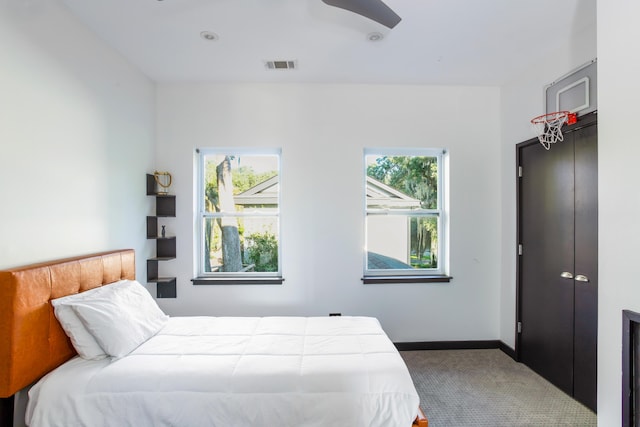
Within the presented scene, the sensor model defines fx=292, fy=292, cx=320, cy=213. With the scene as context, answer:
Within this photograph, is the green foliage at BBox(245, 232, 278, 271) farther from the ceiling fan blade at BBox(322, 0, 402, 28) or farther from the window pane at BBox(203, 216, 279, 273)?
the ceiling fan blade at BBox(322, 0, 402, 28)

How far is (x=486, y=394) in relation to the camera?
2.33 metres

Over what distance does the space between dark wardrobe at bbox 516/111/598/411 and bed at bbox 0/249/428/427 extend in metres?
1.61

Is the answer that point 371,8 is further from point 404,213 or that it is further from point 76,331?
point 76,331

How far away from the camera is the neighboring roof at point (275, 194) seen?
126 inches

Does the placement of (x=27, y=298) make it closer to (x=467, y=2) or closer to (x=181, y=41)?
(x=181, y=41)

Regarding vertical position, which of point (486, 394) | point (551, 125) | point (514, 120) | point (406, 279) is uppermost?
point (514, 120)

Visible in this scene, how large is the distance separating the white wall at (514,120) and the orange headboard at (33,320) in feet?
12.1

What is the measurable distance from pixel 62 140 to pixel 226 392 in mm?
1910

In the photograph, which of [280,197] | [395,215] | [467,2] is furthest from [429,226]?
[467,2]

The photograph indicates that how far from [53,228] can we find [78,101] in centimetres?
91

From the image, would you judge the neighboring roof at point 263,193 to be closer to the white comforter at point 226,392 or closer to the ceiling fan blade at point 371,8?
the white comforter at point 226,392

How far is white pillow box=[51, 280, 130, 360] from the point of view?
1.65 m

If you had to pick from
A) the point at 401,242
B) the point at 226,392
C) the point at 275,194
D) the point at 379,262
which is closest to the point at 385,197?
the point at 401,242

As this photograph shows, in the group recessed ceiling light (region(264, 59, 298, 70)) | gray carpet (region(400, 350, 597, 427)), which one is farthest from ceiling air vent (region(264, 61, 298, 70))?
gray carpet (region(400, 350, 597, 427))
